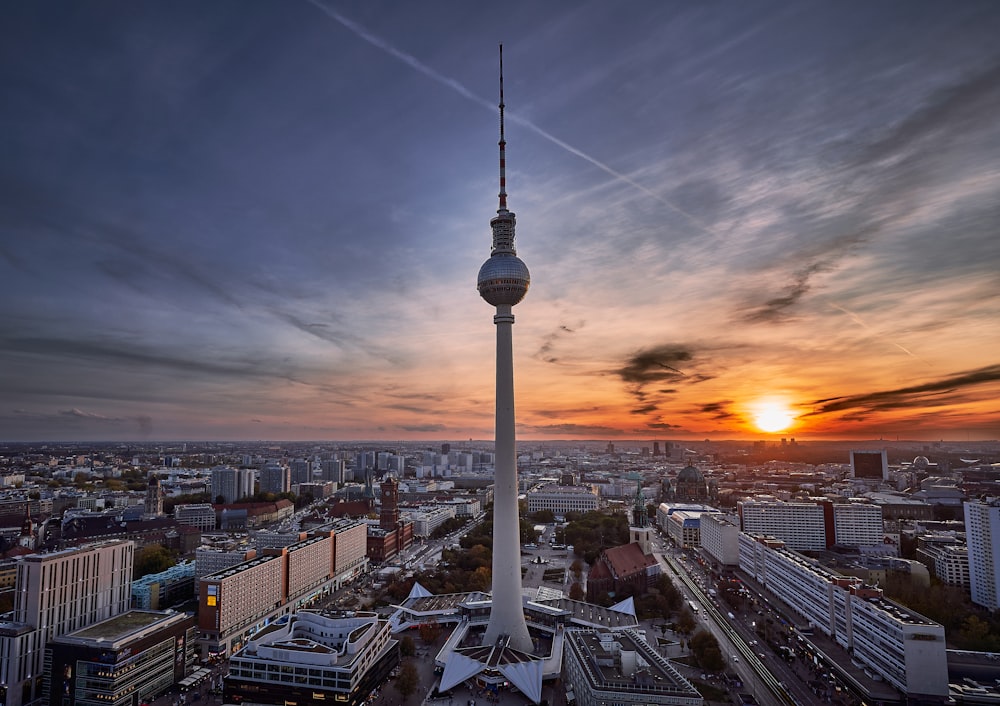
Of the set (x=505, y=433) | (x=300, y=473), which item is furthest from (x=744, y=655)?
(x=300, y=473)

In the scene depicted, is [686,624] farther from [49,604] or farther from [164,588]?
[164,588]

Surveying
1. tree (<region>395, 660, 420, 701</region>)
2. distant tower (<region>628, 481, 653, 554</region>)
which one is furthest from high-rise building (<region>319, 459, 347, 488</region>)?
tree (<region>395, 660, 420, 701</region>)

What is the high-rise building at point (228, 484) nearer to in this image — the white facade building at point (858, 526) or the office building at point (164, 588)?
the office building at point (164, 588)

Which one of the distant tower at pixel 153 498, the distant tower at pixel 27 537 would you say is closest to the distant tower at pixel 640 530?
the distant tower at pixel 27 537

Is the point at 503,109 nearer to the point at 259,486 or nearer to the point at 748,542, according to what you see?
the point at 748,542

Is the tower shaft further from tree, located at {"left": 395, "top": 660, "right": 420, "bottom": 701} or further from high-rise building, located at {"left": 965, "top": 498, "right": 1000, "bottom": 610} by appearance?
high-rise building, located at {"left": 965, "top": 498, "right": 1000, "bottom": 610}

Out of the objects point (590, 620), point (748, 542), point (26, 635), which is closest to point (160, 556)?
point (26, 635)
